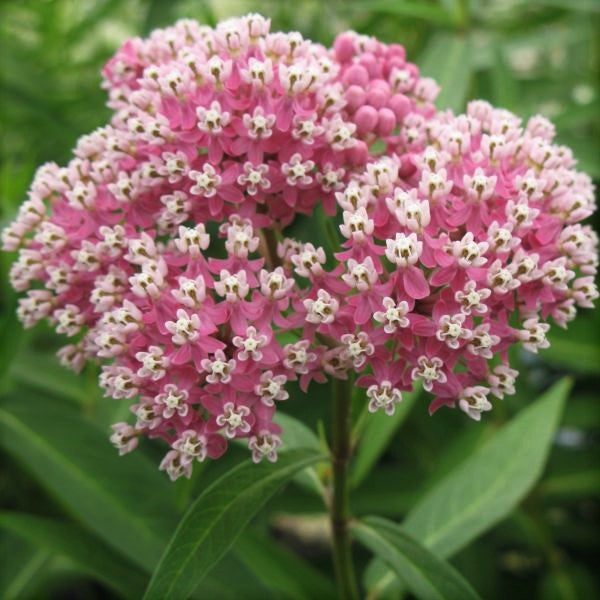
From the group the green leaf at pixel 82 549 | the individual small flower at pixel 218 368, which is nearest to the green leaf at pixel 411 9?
the individual small flower at pixel 218 368

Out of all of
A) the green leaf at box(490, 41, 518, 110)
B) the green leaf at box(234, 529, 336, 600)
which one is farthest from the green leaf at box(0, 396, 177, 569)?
the green leaf at box(490, 41, 518, 110)

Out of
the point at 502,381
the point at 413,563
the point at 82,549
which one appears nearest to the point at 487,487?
the point at 413,563

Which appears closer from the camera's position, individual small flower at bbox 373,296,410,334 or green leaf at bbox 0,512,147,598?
individual small flower at bbox 373,296,410,334

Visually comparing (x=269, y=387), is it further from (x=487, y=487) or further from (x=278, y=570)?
Result: (x=487, y=487)

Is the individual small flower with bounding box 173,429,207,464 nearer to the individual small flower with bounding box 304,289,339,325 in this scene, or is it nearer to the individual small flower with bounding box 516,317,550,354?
the individual small flower with bounding box 304,289,339,325

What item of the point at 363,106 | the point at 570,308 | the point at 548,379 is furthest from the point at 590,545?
the point at 363,106

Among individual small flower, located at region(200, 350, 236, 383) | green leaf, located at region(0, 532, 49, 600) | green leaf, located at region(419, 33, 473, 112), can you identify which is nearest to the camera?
individual small flower, located at region(200, 350, 236, 383)

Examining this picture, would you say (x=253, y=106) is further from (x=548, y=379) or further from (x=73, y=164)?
(x=548, y=379)
